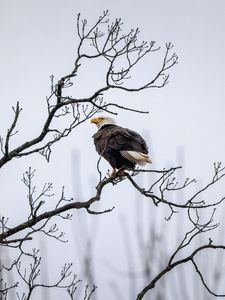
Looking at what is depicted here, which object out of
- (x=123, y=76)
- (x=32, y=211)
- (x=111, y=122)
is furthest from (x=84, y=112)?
(x=111, y=122)

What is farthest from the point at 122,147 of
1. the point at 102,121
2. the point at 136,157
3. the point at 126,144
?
the point at 102,121

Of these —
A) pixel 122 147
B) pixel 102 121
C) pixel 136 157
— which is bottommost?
pixel 136 157

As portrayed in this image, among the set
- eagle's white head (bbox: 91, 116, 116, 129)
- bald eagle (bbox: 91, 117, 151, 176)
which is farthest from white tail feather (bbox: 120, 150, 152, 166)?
eagle's white head (bbox: 91, 116, 116, 129)

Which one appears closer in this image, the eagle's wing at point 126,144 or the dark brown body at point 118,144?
the eagle's wing at point 126,144

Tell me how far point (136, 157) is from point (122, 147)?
30 centimetres

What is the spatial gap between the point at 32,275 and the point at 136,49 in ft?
7.51

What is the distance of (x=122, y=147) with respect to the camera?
26.3ft

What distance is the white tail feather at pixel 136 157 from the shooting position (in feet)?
25.2

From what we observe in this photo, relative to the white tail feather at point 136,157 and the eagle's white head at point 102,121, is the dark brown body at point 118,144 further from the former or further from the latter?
the eagle's white head at point 102,121

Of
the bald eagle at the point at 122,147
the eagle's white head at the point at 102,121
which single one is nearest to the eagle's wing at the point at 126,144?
the bald eagle at the point at 122,147

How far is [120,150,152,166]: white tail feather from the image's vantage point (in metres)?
7.68

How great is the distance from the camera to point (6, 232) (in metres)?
5.83

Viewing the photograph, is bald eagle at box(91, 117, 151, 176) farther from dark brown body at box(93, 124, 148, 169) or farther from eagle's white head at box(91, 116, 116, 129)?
eagle's white head at box(91, 116, 116, 129)

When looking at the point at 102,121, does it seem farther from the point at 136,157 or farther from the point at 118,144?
the point at 136,157
